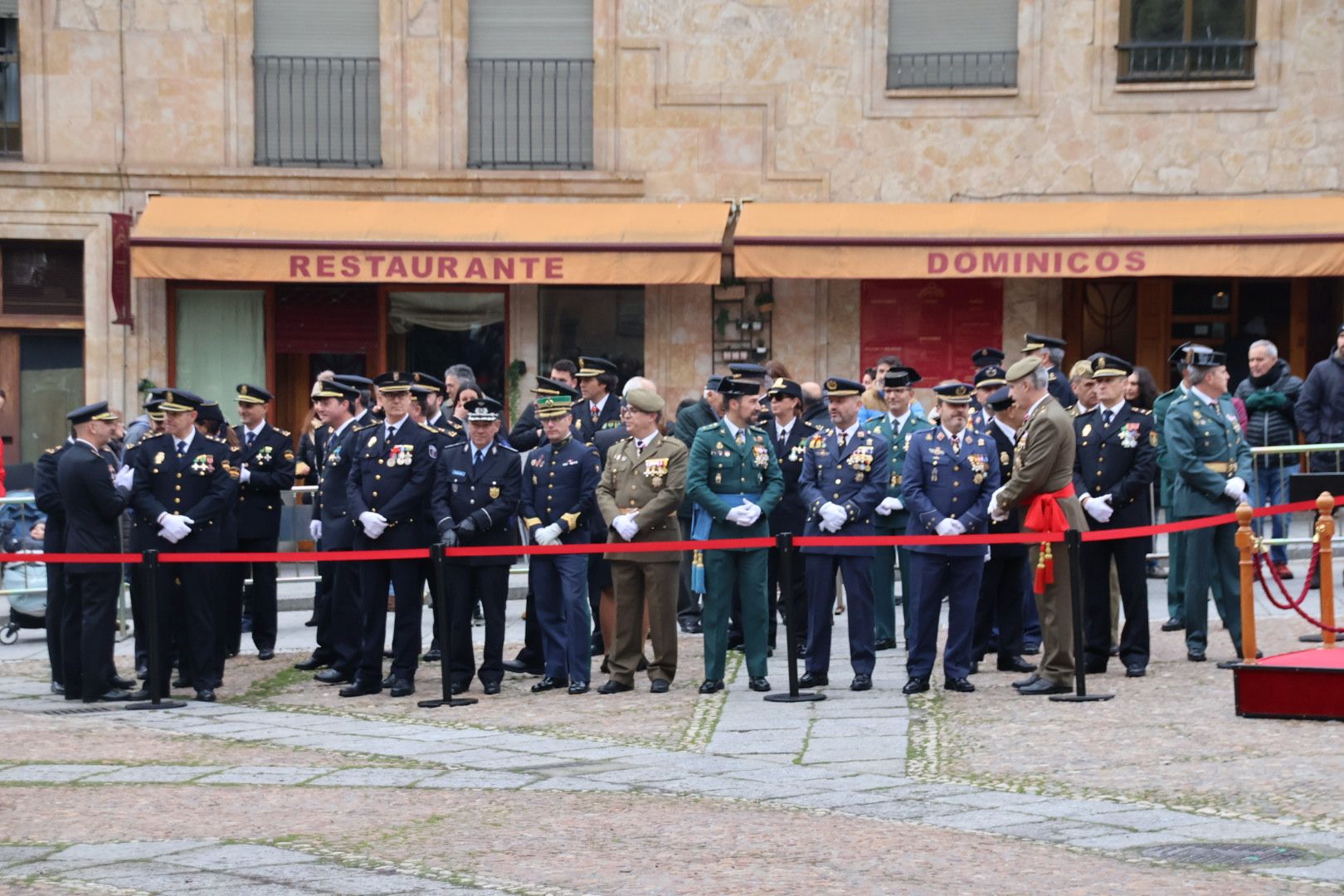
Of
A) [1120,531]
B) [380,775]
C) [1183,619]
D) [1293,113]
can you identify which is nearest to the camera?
[380,775]

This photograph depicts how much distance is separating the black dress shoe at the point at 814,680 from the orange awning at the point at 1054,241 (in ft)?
33.9

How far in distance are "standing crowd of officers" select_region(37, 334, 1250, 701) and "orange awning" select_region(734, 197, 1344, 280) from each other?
8608 millimetres

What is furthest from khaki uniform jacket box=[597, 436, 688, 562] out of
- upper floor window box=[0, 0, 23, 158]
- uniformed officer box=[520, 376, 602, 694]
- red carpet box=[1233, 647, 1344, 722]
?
upper floor window box=[0, 0, 23, 158]

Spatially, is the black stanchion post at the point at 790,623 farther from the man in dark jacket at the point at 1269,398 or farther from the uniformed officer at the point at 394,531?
the man in dark jacket at the point at 1269,398

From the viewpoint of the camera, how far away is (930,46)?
926 inches

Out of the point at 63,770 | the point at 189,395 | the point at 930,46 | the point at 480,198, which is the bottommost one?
the point at 63,770

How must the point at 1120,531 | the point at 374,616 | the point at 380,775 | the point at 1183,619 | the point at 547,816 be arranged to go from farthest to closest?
the point at 1183,619 < the point at 374,616 < the point at 1120,531 < the point at 380,775 < the point at 547,816

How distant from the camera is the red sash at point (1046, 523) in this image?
39.4 ft

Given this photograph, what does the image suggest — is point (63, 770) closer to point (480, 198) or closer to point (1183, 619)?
point (1183, 619)

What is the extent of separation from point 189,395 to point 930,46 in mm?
12582

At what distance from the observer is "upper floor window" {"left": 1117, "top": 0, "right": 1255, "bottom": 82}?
76.1ft

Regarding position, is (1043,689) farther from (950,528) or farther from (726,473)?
(726,473)

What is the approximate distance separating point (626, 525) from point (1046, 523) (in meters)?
2.52

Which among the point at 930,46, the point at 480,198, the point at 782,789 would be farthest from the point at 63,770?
the point at 930,46
